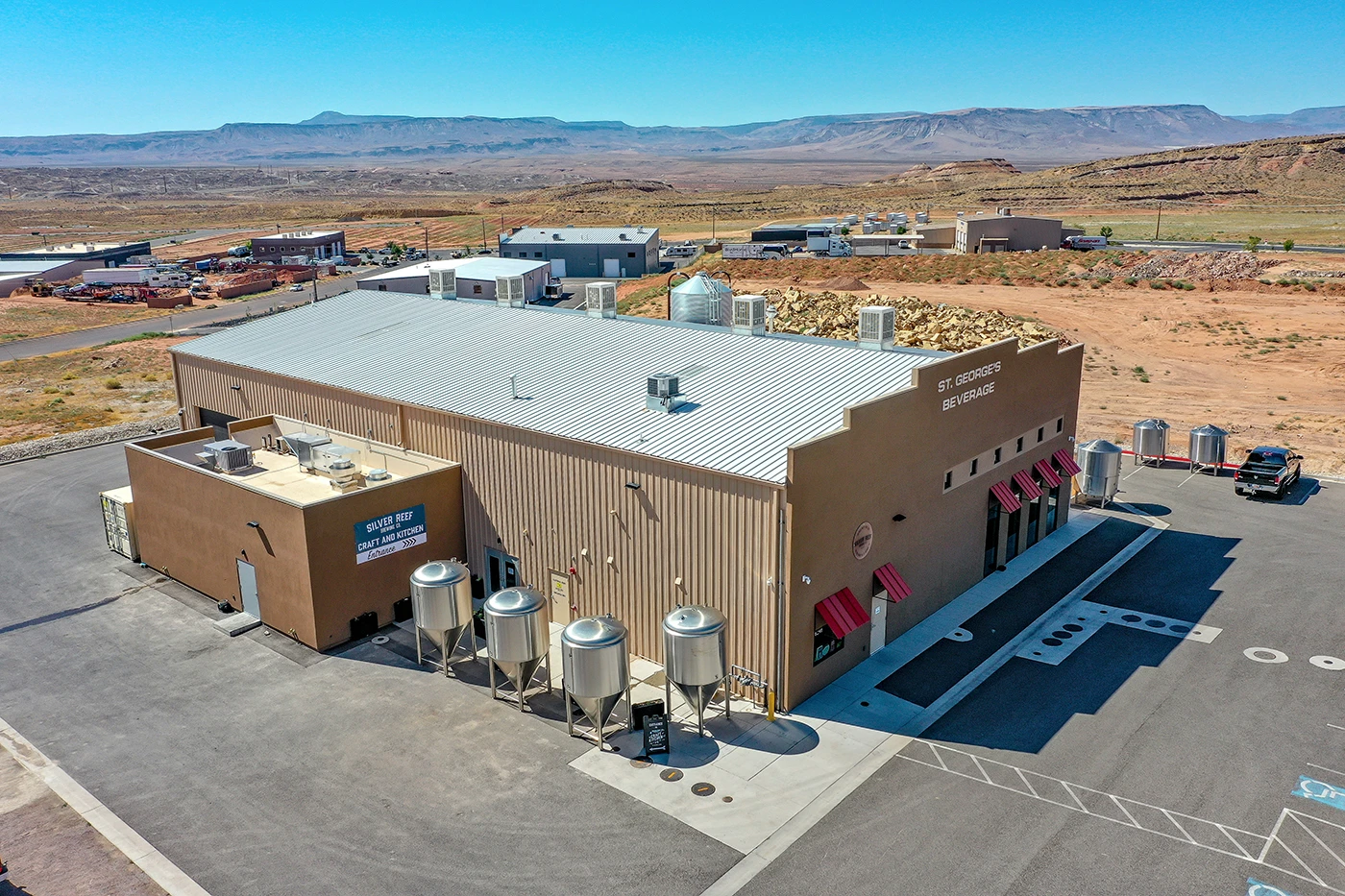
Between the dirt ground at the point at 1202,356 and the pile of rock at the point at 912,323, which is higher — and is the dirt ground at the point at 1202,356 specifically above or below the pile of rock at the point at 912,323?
below

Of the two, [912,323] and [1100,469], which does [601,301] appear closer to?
[1100,469]

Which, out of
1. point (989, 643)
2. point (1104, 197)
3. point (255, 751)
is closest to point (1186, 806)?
point (989, 643)

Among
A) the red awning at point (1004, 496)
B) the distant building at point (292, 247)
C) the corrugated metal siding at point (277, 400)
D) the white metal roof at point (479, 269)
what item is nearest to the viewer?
the red awning at point (1004, 496)

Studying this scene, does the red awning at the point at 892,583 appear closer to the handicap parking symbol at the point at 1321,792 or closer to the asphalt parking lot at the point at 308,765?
the asphalt parking lot at the point at 308,765

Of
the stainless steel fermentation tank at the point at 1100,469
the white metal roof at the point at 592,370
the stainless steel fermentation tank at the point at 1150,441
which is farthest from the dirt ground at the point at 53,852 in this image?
the stainless steel fermentation tank at the point at 1150,441

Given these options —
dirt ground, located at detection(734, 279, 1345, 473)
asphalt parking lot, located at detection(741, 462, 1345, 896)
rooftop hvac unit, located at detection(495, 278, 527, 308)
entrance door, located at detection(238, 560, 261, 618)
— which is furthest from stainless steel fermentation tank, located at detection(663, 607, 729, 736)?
dirt ground, located at detection(734, 279, 1345, 473)

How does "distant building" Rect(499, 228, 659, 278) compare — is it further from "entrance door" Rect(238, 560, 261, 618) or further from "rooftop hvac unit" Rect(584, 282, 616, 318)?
"entrance door" Rect(238, 560, 261, 618)

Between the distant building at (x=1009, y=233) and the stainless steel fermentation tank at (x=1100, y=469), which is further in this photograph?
the distant building at (x=1009, y=233)
